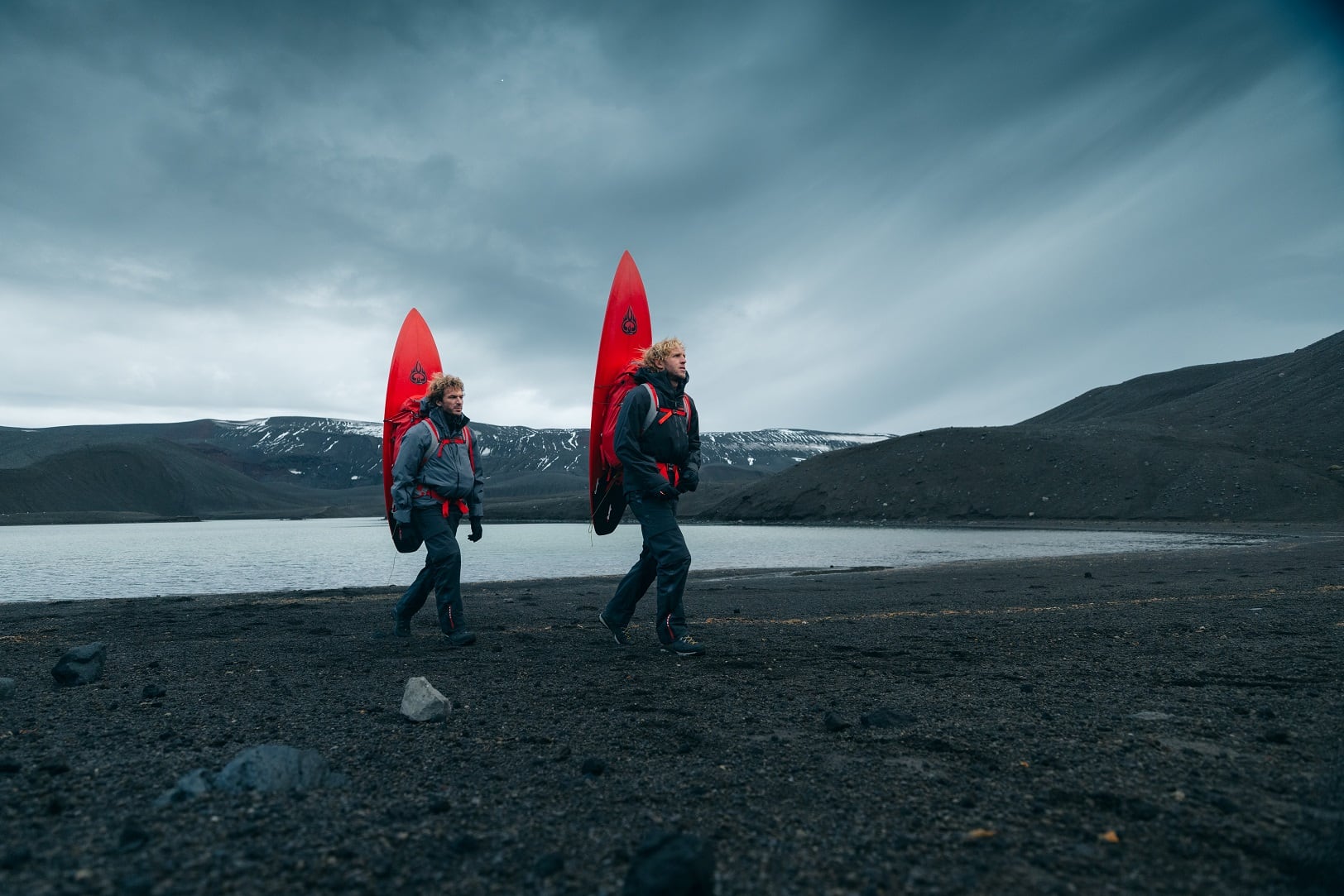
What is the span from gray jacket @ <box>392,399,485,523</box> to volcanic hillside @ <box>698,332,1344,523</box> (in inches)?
2083

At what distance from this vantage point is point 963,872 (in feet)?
7.22

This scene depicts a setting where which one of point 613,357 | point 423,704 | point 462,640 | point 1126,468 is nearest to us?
point 423,704

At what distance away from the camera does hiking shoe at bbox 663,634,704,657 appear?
6141 mm

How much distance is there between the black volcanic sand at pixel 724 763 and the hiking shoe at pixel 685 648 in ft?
0.69

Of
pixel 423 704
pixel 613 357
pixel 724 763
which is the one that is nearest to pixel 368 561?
pixel 613 357

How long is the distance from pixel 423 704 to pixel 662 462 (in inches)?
115

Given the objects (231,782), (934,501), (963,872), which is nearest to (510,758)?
(231,782)

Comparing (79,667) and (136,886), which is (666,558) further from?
(136,886)

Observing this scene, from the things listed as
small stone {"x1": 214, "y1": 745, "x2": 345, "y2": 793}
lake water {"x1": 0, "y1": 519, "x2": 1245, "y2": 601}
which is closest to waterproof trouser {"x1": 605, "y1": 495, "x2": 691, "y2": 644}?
small stone {"x1": 214, "y1": 745, "x2": 345, "y2": 793}

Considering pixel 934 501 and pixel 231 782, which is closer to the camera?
pixel 231 782

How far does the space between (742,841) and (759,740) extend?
3.78 ft

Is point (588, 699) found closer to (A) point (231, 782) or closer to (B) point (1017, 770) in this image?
(A) point (231, 782)

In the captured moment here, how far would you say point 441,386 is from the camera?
738cm

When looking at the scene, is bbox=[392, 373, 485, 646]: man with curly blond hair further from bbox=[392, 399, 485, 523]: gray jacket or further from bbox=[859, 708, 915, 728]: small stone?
bbox=[859, 708, 915, 728]: small stone
